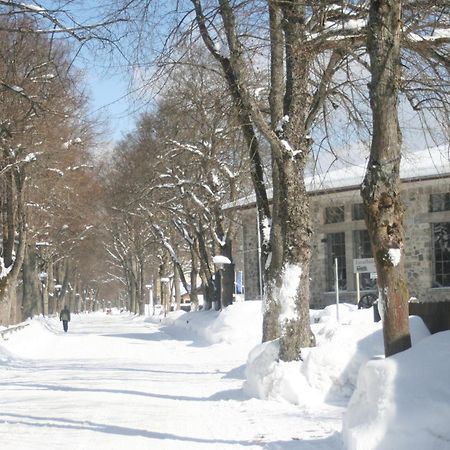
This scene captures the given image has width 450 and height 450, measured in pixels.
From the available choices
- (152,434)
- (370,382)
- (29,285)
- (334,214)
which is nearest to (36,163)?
(334,214)

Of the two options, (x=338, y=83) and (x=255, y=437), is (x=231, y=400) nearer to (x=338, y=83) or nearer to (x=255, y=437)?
(x=255, y=437)

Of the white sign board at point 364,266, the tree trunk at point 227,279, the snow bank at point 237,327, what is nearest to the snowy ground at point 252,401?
the white sign board at point 364,266

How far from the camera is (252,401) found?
1088 centimetres

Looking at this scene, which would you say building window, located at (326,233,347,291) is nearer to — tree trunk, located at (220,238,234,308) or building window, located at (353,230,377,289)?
building window, located at (353,230,377,289)

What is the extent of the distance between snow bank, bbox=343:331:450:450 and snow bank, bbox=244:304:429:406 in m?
3.41

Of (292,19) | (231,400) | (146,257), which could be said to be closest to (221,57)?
(292,19)

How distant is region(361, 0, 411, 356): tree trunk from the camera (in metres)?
7.22

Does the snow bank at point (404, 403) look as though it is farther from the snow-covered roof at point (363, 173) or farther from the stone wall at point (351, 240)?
the stone wall at point (351, 240)

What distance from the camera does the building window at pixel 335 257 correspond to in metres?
32.4

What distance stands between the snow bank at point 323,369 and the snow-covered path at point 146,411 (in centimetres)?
26

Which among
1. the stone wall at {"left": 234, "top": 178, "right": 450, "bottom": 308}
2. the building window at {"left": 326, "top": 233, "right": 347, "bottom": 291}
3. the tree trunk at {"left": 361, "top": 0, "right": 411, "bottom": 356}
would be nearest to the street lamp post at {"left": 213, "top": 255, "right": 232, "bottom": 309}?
the stone wall at {"left": 234, "top": 178, "right": 450, "bottom": 308}

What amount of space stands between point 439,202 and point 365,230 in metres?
3.58

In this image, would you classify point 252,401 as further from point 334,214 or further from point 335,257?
point 335,257

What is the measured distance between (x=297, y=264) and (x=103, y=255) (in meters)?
56.7
